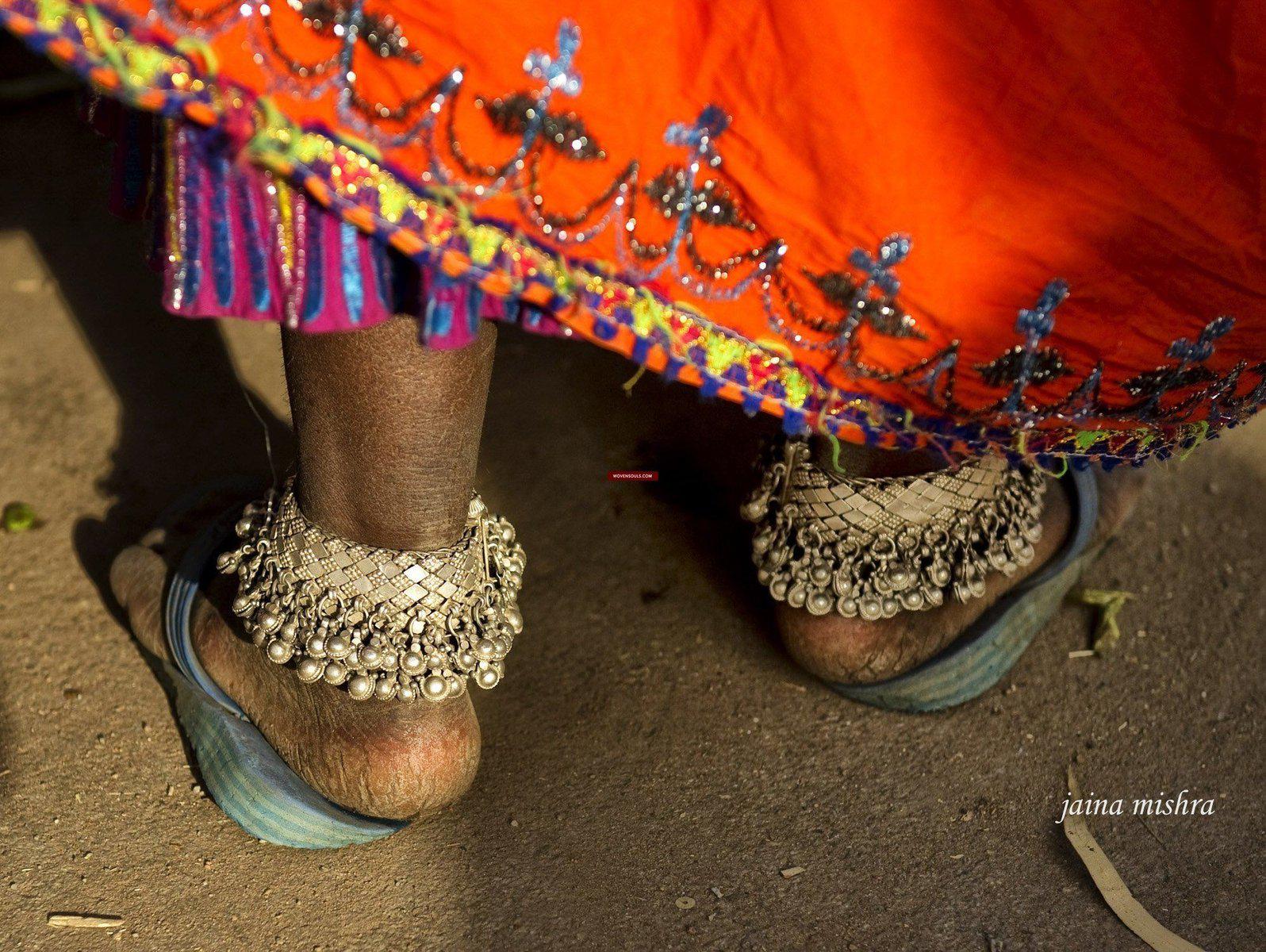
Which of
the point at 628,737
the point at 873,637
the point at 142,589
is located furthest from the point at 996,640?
the point at 142,589

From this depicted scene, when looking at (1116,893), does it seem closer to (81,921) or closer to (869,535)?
(869,535)

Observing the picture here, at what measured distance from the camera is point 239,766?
1.17m

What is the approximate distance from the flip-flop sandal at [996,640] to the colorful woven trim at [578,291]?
293 mm

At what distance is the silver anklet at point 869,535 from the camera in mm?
1275

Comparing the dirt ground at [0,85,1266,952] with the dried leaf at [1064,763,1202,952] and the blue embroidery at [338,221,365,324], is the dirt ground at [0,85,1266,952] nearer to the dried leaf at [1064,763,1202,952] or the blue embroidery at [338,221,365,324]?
the dried leaf at [1064,763,1202,952]

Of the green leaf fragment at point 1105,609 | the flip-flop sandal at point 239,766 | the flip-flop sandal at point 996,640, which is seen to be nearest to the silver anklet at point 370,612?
the flip-flop sandal at point 239,766

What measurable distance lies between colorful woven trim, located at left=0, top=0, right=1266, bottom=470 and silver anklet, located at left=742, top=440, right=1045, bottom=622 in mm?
139

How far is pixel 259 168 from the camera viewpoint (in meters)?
0.78

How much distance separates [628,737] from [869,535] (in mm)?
337

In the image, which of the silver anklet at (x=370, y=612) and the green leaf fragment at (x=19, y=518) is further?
the green leaf fragment at (x=19, y=518)

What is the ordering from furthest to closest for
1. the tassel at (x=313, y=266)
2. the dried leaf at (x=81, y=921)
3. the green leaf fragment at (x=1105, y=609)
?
the green leaf fragment at (x=1105, y=609) < the dried leaf at (x=81, y=921) < the tassel at (x=313, y=266)

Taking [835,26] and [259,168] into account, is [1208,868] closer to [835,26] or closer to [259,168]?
[835,26]

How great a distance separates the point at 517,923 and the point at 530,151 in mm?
703

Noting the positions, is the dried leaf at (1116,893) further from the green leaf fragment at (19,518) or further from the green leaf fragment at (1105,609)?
the green leaf fragment at (19,518)
